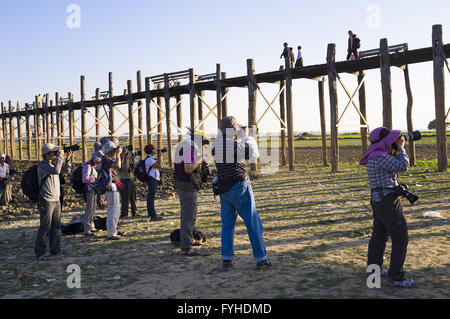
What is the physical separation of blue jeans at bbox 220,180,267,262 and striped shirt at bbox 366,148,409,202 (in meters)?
1.35

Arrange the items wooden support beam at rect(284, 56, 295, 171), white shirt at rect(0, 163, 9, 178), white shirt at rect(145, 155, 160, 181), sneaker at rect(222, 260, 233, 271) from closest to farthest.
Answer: sneaker at rect(222, 260, 233, 271)
white shirt at rect(145, 155, 160, 181)
white shirt at rect(0, 163, 9, 178)
wooden support beam at rect(284, 56, 295, 171)

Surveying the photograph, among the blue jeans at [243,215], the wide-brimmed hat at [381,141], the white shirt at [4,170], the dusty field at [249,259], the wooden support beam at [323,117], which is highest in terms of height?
the wooden support beam at [323,117]

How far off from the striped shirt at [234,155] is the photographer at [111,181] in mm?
2514

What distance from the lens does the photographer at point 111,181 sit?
665 cm

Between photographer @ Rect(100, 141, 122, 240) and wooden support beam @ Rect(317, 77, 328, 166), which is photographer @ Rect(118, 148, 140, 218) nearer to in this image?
photographer @ Rect(100, 141, 122, 240)

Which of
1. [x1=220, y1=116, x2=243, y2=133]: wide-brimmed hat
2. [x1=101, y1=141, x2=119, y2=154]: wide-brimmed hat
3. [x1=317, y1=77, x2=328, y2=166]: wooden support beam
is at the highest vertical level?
[x1=317, y1=77, x2=328, y2=166]: wooden support beam

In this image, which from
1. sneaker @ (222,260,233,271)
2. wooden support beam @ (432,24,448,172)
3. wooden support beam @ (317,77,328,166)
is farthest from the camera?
wooden support beam @ (317,77,328,166)

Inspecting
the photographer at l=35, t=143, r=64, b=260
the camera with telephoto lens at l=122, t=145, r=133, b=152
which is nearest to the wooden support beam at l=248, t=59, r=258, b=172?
the camera with telephoto lens at l=122, t=145, r=133, b=152

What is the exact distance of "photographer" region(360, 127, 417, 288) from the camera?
159 inches

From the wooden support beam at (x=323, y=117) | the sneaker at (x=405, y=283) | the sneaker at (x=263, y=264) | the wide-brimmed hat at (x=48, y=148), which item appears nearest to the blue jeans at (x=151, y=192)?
the wide-brimmed hat at (x=48, y=148)

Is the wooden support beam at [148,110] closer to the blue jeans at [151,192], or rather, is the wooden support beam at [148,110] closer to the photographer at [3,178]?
the photographer at [3,178]

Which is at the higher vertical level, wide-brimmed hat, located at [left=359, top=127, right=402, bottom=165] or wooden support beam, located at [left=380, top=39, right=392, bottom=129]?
wooden support beam, located at [left=380, top=39, right=392, bottom=129]

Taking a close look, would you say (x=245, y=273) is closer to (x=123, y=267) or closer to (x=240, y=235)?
(x=123, y=267)
